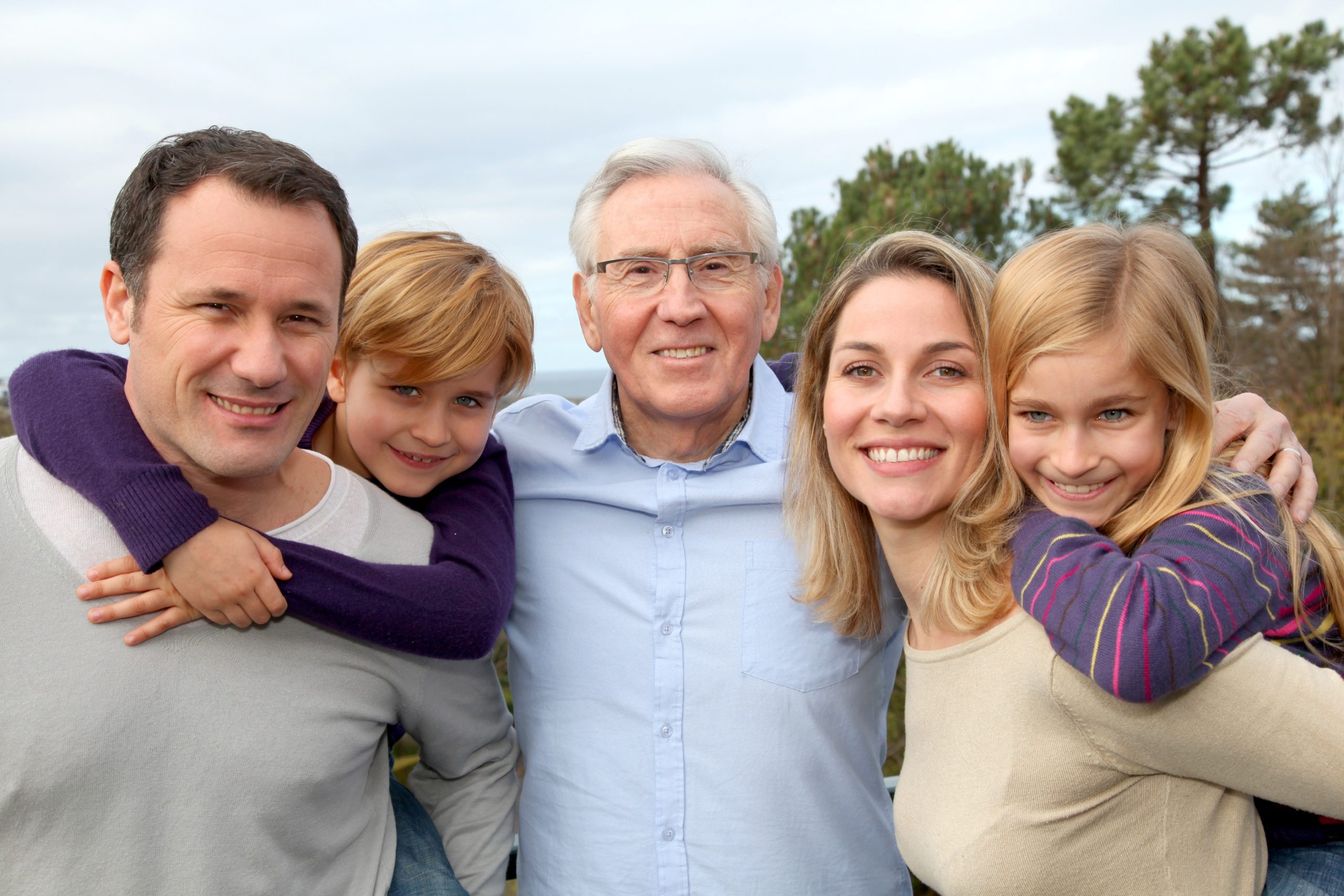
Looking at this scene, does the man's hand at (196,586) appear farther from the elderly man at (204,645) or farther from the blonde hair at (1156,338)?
the blonde hair at (1156,338)

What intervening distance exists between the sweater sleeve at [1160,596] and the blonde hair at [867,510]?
165mm

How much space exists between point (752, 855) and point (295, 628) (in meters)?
1.12

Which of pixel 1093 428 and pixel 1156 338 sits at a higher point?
pixel 1156 338

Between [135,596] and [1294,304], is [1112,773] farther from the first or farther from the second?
[1294,304]

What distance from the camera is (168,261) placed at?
176 centimetres

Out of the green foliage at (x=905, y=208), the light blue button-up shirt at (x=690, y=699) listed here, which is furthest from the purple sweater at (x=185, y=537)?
the green foliage at (x=905, y=208)

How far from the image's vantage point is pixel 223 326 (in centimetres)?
177

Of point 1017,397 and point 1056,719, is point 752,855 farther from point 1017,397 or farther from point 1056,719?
point 1017,397

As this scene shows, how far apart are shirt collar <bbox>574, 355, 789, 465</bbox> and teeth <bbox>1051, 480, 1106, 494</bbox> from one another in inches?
30.9

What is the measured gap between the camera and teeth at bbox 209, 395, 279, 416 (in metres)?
1.79

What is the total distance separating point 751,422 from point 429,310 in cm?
87

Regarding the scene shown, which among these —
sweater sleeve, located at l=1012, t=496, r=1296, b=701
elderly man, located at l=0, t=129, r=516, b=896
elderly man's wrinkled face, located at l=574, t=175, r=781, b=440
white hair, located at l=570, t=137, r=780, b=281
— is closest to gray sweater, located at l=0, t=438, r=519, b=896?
elderly man, located at l=0, t=129, r=516, b=896

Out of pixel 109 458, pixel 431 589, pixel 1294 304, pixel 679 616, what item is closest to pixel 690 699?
pixel 679 616

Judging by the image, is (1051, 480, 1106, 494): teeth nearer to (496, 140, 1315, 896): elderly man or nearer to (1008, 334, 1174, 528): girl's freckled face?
(1008, 334, 1174, 528): girl's freckled face
